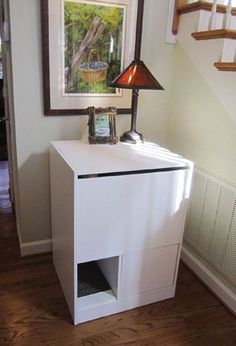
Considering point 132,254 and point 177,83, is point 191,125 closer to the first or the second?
point 177,83

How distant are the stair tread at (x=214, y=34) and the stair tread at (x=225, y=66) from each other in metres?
0.13

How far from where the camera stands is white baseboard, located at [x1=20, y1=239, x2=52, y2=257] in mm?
2115

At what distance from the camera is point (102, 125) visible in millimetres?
1833

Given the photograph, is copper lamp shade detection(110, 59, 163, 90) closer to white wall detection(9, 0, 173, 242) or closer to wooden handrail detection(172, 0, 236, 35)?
white wall detection(9, 0, 173, 242)

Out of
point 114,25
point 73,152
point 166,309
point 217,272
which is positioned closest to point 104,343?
point 166,309

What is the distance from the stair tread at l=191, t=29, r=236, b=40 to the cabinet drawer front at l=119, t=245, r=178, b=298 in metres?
1.14

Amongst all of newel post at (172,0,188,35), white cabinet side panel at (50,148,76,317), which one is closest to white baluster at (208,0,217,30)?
newel post at (172,0,188,35)

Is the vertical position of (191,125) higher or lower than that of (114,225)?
higher

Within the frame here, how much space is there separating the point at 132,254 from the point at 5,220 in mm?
1446

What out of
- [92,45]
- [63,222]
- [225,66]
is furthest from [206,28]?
[63,222]

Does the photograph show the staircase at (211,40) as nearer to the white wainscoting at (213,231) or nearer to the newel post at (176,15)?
the newel post at (176,15)

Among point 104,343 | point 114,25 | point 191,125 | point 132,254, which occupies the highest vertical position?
point 114,25

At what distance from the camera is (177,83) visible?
6.89 ft

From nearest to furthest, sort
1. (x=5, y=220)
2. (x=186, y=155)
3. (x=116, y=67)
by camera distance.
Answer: (x=116, y=67)
(x=186, y=155)
(x=5, y=220)
